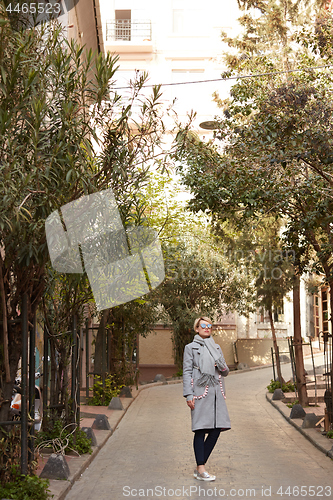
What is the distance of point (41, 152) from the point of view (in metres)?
5.77

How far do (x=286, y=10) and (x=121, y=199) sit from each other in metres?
10.5

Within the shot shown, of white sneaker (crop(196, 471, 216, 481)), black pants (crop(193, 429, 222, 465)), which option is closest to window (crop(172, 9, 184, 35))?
black pants (crop(193, 429, 222, 465))

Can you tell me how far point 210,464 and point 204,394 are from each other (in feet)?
5.43

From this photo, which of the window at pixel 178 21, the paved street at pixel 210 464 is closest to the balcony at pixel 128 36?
the window at pixel 178 21

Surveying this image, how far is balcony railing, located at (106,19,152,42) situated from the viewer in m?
38.4

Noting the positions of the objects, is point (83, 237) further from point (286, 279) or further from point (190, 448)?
point (286, 279)

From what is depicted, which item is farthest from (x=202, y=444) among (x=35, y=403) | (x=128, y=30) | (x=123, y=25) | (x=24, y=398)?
(x=123, y=25)

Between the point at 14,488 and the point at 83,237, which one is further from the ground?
the point at 83,237

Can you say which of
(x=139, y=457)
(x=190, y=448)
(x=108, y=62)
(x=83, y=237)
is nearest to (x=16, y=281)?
(x=83, y=237)

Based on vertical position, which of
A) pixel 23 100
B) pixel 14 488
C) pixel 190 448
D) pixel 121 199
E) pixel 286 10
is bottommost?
pixel 190 448

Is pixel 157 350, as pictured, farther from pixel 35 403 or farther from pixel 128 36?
pixel 35 403

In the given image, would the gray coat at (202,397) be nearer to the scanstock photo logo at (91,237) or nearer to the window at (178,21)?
the scanstock photo logo at (91,237)

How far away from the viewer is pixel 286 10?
48.4 feet

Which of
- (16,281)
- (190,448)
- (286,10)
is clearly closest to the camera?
(16,281)
